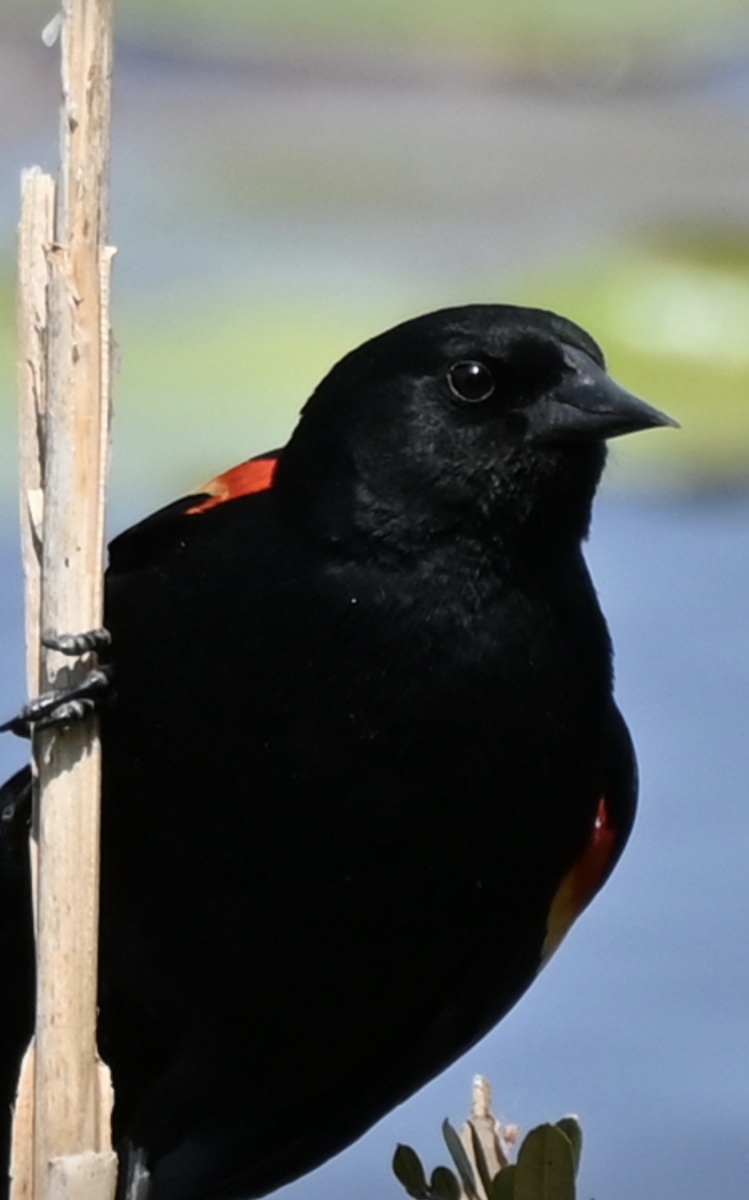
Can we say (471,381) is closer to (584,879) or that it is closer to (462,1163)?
(584,879)

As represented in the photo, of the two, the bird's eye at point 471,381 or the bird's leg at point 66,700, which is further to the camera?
the bird's eye at point 471,381

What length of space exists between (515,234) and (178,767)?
3988mm

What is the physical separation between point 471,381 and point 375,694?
→ 223mm

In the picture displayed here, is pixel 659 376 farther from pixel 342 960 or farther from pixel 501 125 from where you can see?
pixel 342 960

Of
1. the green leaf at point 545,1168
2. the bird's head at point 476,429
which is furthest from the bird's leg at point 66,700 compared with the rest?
the green leaf at point 545,1168

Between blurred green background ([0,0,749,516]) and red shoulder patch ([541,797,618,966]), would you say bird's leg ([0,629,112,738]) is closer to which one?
red shoulder patch ([541,797,618,966])

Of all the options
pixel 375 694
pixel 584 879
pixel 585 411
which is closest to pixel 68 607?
pixel 375 694

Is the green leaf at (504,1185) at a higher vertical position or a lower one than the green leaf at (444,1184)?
lower

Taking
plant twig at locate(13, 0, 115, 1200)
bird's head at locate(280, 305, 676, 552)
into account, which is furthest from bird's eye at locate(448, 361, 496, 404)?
plant twig at locate(13, 0, 115, 1200)

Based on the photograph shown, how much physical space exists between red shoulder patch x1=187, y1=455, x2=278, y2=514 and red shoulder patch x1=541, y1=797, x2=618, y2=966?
35 centimetres

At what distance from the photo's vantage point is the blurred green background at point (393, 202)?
15.1 ft

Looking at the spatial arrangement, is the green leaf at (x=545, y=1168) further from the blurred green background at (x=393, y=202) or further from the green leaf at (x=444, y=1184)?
the blurred green background at (x=393, y=202)

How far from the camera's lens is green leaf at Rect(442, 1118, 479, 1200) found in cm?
140

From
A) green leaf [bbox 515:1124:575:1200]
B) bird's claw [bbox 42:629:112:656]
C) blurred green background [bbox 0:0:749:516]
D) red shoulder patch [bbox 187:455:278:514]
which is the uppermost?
blurred green background [bbox 0:0:749:516]
